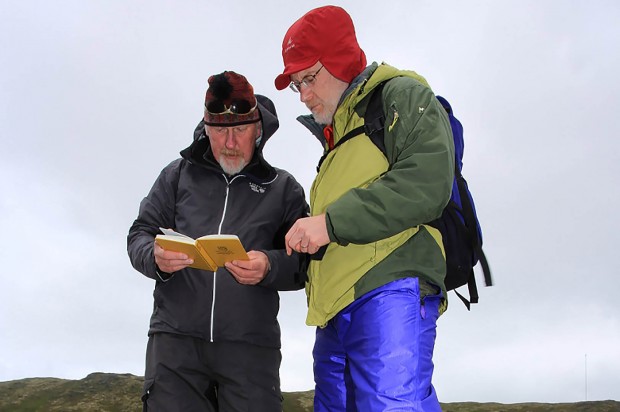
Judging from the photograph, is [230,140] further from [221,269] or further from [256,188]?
[221,269]

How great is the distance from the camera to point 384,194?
3725 millimetres

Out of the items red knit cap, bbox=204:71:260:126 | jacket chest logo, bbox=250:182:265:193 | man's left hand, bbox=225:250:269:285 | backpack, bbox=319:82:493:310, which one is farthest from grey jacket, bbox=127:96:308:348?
backpack, bbox=319:82:493:310

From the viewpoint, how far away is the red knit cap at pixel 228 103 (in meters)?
6.24

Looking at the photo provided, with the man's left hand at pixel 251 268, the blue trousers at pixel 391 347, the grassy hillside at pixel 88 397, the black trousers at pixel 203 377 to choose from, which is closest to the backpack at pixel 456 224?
the blue trousers at pixel 391 347

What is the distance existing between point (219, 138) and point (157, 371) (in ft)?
7.77

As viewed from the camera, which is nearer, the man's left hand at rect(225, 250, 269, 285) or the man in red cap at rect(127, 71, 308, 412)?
the man's left hand at rect(225, 250, 269, 285)

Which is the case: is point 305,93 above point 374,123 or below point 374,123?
above

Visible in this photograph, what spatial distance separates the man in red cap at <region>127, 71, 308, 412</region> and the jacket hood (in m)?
0.01

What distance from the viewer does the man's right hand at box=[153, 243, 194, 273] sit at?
5438mm

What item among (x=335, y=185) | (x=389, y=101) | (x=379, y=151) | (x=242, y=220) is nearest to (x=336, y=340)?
(x=335, y=185)

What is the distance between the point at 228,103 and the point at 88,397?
35.0 metres

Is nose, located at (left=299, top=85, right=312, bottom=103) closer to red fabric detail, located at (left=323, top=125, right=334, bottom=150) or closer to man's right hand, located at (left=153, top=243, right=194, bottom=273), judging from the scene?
red fabric detail, located at (left=323, top=125, right=334, bottom=150)

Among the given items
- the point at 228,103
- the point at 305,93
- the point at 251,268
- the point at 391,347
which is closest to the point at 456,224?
the point at 391,347

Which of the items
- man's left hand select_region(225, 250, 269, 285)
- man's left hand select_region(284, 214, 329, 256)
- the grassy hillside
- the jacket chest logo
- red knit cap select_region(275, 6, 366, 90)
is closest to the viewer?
man's left hand select_region(284, 214, 329, 256)
